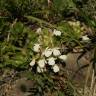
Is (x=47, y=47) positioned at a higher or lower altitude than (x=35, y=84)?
higher

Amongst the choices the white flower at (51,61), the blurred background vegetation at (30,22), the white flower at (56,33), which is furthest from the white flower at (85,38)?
the white flower at (51,61)

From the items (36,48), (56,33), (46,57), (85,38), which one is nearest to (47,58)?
(46,57)

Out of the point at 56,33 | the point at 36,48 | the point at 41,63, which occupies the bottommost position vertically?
the point at 41,63

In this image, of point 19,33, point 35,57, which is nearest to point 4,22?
point 19,33

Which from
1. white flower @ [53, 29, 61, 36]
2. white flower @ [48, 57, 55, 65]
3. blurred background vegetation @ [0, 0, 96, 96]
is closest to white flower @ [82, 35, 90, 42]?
blurred background vegetation @ [0, 0, 96, 96]

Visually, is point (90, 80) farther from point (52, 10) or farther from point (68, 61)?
point (52, 10)

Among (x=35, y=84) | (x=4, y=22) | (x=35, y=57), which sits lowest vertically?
(x=35, y=84)

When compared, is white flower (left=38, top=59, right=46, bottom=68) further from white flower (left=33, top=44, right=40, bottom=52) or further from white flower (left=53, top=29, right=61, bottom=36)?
white flower (left=53, top=29, right=61, bottom=36)

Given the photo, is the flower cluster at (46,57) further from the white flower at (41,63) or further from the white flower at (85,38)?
the white flower at (85,38)

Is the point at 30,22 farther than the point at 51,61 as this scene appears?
Yes

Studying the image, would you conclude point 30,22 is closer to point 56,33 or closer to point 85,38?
point 56,33

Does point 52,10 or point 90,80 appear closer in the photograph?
point 90,80
